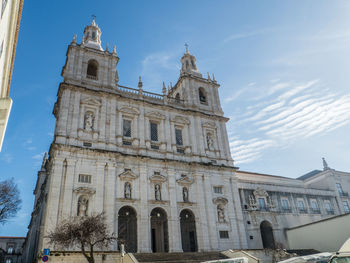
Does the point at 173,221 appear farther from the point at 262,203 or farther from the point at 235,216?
the point at 262,203

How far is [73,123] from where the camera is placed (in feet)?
86.9

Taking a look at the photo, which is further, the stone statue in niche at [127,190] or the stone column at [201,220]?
the stone column at [201,220]

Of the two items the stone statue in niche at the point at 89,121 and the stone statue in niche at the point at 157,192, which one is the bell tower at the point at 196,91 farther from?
the stone statue in niche at the point at 157,192

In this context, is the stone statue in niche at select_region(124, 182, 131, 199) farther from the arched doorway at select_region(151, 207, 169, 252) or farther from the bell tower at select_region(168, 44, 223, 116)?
the bell tower at select_region(168, 44, 223, 116)

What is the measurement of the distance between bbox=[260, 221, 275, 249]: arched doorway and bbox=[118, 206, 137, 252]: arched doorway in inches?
640

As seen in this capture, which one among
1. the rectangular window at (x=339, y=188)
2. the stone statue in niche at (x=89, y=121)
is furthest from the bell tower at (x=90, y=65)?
the rectangular window at (x=339, y=188)

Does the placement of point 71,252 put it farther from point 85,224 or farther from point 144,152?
point 144,152

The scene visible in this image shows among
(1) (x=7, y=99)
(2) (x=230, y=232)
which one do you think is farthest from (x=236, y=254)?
(1) (x=7, y=99)

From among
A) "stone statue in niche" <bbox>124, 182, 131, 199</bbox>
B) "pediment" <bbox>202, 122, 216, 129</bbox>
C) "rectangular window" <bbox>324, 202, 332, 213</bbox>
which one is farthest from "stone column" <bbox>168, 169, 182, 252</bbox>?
"rectangular window" <bbox>324, 202, 332, 213</bbox>

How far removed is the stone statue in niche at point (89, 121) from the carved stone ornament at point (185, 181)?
1016cm

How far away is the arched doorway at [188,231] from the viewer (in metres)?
27.4

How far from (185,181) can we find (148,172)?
4.01 m

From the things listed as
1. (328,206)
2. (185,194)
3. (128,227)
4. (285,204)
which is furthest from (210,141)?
(328,206)

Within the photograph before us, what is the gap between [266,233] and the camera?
109 ft
